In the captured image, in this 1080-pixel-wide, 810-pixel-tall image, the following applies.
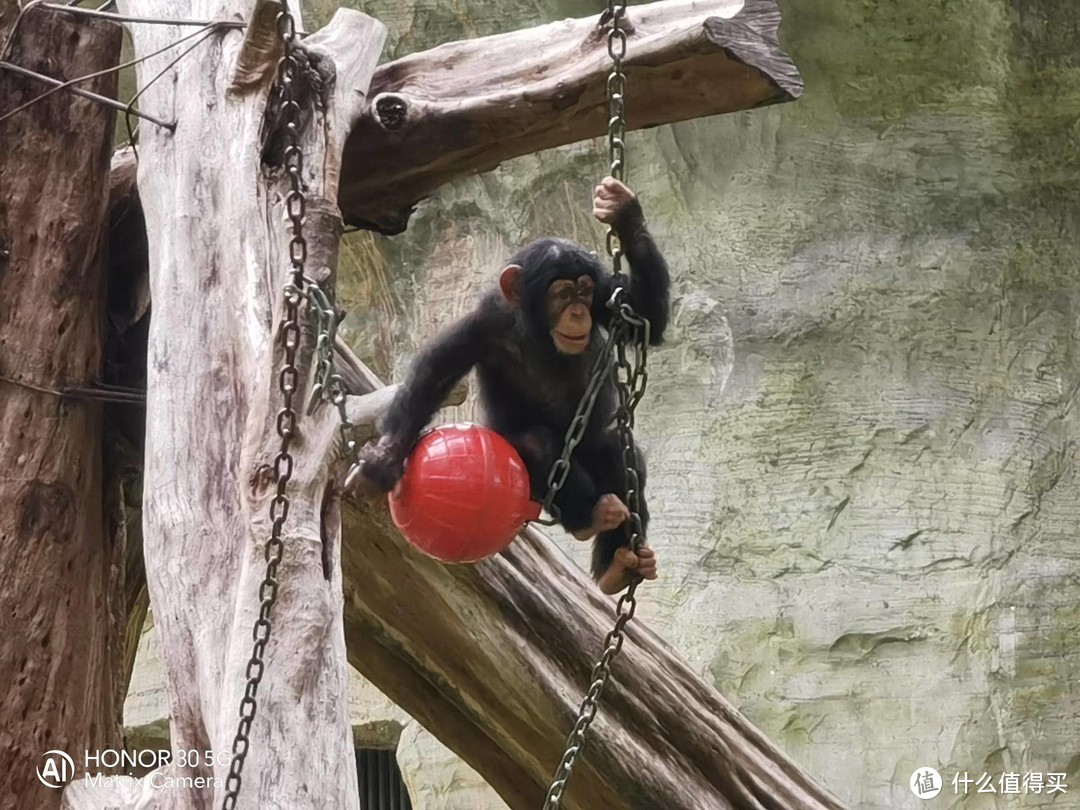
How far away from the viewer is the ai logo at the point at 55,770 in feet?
11.3

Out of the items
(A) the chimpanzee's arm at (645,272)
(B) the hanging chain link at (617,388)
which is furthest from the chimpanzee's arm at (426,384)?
(B) the hanging chain link at (617,388)

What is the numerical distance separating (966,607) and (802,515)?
773 millimetres

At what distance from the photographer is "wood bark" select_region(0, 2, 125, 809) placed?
349 centimetres

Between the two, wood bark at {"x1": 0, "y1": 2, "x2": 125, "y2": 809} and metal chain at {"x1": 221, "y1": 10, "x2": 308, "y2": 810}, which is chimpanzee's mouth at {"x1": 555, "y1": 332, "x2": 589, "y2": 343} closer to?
metal chain at {"x1": 221, "y1": 10, "x2": 308, "y2": 810}

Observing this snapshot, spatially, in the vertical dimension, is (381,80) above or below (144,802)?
above

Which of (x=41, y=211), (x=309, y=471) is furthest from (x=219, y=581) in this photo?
(x=41, y=211)

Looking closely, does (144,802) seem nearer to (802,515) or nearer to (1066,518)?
(802,515)

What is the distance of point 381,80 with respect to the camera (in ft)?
12.0

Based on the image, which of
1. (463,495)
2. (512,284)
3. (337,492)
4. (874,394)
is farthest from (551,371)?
(874,394)

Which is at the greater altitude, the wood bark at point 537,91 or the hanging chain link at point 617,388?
the wood bark at point 537,91

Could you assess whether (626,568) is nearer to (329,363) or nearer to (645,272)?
(645,272)

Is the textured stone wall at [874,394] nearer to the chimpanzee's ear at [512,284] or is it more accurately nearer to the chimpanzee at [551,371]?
the chimpanzee at [551,371]

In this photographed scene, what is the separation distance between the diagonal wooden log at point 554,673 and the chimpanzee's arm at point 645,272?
100 centimetres

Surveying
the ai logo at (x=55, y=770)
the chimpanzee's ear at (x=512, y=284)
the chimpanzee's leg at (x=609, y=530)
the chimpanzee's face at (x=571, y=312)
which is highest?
the chimpanzee's ear at (x=512, y=284)
